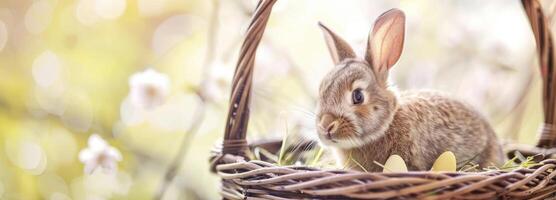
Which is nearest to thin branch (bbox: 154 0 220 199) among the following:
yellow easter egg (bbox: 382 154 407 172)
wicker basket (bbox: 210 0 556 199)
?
wicker basket (bbox: 210 0 556 199)

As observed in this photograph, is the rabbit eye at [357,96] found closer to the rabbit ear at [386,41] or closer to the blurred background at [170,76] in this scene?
the rabbit ear at [386,41]

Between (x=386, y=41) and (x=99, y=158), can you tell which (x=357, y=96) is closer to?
(x=386, y=41)

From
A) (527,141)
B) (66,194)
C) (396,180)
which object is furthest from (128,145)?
(527,141)

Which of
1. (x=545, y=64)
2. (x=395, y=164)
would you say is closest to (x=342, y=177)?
(x=395, y=164)

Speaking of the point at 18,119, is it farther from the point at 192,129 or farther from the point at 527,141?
the point at 527,141

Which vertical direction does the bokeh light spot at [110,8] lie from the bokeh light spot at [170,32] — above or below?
above

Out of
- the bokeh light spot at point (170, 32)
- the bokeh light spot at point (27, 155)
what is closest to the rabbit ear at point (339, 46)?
the bokeh light spot at point (170, 32)

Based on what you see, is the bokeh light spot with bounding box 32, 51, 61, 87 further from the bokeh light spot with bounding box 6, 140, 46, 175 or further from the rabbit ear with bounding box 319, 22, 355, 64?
the rabbit ear with bounding box 319, 22, 355, 64
